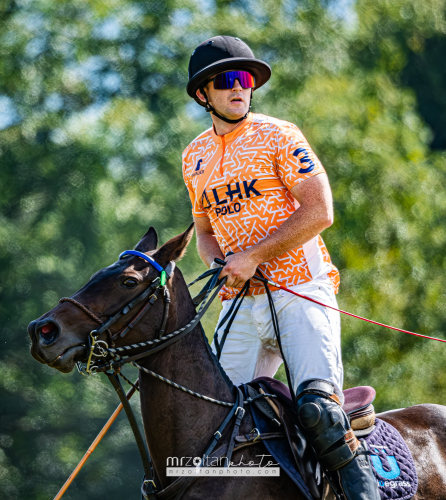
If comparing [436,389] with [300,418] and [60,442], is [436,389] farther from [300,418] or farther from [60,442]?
[300,418]

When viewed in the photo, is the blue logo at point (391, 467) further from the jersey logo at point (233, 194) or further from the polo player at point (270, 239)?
the jersey logo at point (233, 194)

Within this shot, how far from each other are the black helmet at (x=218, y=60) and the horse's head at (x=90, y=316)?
4.16 ft

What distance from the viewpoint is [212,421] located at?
11.3 ft

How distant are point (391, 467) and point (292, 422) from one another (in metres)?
0.84

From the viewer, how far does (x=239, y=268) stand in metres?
3.71

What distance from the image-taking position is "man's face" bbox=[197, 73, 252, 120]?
4.15 m

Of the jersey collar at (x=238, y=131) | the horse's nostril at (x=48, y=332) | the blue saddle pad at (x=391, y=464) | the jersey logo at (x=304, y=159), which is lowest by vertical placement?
the blue saddle pad at (x=391, y=464)

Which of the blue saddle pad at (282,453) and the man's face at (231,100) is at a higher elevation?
the man's face at (231,100)

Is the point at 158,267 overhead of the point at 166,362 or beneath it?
overhead

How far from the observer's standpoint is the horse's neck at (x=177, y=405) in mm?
3367

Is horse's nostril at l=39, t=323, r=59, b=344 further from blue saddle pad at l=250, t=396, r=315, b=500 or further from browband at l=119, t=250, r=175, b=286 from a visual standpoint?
blue saddle pad at l=250, t=396, r=315, b=500

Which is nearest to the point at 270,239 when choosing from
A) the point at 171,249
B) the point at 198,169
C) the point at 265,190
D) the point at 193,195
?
the point at 265,190

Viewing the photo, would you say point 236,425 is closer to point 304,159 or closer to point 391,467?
point 391,467

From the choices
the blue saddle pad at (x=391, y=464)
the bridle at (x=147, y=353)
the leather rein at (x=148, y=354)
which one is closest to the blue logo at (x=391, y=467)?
the blue saddle pad at (x=391, y=464)
